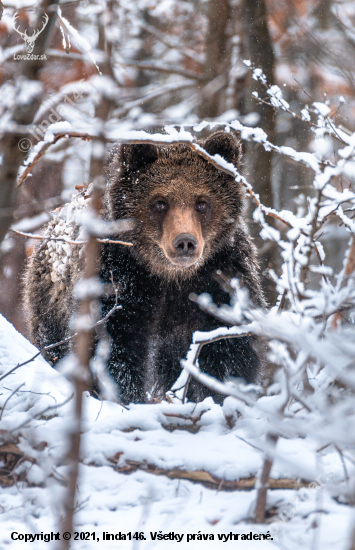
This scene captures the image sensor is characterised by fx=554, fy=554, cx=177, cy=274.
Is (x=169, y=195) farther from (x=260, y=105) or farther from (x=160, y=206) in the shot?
(x=260, y=105)

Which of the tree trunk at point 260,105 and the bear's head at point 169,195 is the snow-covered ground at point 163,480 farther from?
the tree trunk at point 260,105

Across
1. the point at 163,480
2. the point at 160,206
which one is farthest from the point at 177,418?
the point at 160,206

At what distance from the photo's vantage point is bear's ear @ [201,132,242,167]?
509cm

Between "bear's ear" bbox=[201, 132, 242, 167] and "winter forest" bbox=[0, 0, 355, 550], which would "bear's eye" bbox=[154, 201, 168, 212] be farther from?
"winter forest" bbox=[0, 0, 355, 550]

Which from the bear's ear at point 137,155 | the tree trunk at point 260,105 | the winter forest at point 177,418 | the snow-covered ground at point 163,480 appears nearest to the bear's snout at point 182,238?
the bear's ear at point 137,155


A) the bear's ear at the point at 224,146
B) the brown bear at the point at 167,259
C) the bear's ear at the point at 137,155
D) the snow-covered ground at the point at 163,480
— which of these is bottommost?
the snow-covered ground at the point at 163,480

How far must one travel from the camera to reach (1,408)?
2.92 metres

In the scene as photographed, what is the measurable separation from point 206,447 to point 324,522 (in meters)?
0.70

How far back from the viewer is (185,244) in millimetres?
4594

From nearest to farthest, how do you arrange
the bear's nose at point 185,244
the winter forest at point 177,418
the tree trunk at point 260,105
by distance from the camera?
the winter forest at point 177,418
the bear's nose at point 185,244
the tree trunk at point 260,105

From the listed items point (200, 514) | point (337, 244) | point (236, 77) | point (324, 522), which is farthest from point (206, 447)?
point (337, 244)

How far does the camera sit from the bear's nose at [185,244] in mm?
4602

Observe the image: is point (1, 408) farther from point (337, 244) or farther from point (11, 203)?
point (337, 244)

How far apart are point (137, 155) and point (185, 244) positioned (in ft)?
3.70
